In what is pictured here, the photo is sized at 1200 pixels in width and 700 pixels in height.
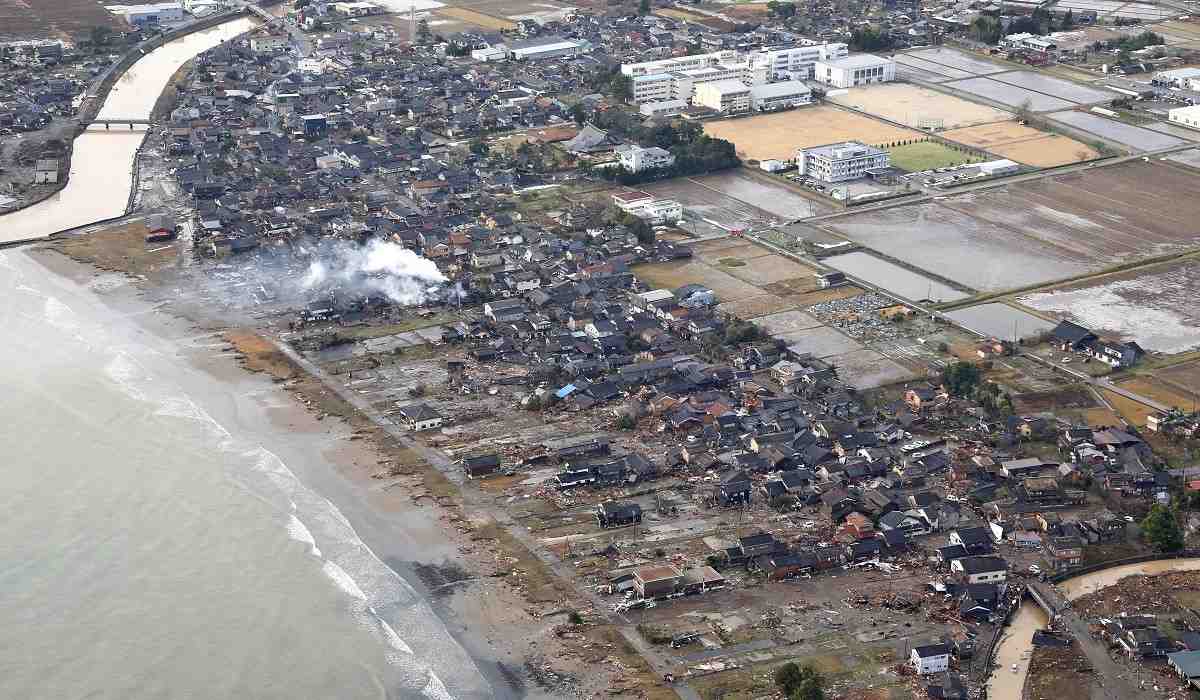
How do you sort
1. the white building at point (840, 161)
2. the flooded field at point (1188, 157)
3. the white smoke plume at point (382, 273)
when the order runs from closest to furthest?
1. the white smoke plume at point (382, 273)
2. the white building at point (840, 161)
3. the flooded field at point (1188, 157)

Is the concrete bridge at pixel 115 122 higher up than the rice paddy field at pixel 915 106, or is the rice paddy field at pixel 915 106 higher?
the concrete bridge at pixel 115 122

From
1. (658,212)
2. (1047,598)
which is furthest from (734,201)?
(1047,598)

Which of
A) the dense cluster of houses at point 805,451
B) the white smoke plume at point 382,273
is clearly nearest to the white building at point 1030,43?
the dense cluster of houses at point 805,451

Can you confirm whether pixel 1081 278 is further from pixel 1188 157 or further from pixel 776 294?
pixel 1188 157

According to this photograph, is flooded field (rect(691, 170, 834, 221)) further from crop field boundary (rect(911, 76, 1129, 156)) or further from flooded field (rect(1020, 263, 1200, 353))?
crop field boundary (rect(911, 76, 1129, 156))

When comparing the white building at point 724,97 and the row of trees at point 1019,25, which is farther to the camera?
the row of trees at point 1019,25

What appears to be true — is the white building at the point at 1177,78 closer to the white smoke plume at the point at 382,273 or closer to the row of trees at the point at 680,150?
the row of trees at the point at 680,150

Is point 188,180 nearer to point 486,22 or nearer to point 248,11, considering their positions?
point 486,22
